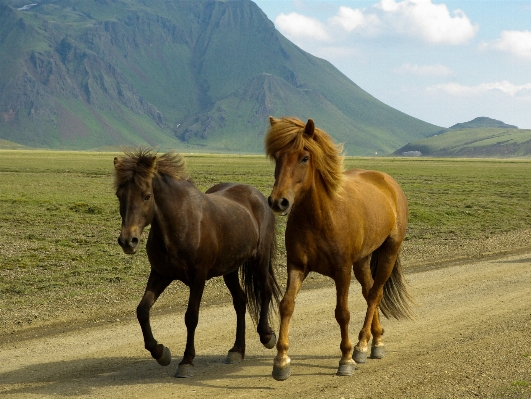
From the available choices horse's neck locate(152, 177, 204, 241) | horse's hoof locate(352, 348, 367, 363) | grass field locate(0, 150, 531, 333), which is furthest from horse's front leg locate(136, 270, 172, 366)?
grass field locate(0, 150, 531, 333)

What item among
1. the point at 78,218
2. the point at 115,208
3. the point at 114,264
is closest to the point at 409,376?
the point at 114,264

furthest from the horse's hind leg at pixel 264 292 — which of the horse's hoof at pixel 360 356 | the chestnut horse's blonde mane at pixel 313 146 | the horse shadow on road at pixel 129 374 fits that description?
the chestnut horse's blonde mane at pixel 313 146

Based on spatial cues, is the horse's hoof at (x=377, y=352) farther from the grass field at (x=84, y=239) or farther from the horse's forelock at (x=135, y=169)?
the grass field at (x=84, y=239)

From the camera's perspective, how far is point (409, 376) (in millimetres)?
7910

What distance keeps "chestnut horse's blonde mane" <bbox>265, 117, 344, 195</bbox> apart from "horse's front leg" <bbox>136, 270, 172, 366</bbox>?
1891mm

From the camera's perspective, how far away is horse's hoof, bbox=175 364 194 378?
26.8ft

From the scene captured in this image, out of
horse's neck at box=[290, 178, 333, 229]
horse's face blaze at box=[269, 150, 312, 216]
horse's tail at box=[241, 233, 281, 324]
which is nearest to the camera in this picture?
horse's face blaze at box=[269, 150, 312, 216]

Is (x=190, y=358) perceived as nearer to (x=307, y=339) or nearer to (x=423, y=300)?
(x=307, y=339)

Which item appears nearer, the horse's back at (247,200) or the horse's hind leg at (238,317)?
the horse's hind leg at (238,317)

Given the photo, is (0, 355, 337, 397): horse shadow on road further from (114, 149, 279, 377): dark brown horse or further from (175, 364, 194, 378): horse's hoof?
(114, 149, 279, 377): dark brown horse

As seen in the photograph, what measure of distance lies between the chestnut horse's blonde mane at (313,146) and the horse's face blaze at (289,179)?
0.31 feet

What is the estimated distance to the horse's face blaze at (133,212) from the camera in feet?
24.8

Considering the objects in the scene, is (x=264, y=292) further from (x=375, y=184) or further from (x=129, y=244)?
(x=129, y=244)

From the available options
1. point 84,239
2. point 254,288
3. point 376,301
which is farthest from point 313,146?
point 84,239
